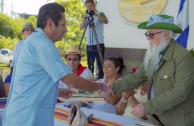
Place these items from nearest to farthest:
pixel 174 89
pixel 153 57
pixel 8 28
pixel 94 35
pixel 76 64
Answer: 1. pixel 174 89
2. pixel 153 57
3. pixel 76 64
4. pixel 94 35
5. pixel 8 28

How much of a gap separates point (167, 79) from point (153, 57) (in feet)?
0.86

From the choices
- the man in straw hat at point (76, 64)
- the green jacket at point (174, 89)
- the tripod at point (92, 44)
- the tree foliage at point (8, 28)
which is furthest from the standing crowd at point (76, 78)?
the tree foliage at point (8, 28)

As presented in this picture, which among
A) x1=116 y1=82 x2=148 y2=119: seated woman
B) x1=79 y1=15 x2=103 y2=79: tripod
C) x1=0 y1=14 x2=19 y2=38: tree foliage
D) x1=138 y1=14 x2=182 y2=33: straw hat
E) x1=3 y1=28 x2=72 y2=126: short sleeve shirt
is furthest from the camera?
x1=0 y1=14 x2=19 y2=38: tree foliage

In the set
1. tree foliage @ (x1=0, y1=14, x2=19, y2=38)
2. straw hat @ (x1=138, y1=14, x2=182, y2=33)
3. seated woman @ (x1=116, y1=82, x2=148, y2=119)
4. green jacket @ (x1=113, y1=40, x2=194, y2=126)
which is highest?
straw hat @ (x1=138, y1=14, x2=182, y2=33)

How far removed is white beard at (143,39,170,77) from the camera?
8.13 feet

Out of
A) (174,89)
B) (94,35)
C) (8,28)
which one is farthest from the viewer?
(8,28)

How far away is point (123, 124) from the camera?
2.40m

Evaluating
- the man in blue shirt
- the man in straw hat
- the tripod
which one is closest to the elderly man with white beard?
the man in blue shirt

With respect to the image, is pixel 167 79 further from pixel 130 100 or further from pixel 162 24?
pixel 130 100

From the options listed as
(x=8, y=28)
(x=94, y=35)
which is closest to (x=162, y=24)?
(x=94, y=35)

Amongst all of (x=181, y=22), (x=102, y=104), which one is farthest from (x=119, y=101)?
(x=181, y=22)

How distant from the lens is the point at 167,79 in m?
2.40

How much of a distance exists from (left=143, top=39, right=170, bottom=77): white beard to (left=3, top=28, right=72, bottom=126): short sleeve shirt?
2.79ft

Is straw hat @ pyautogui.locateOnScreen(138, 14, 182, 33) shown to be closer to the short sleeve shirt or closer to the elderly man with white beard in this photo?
the elderly man with white beard
